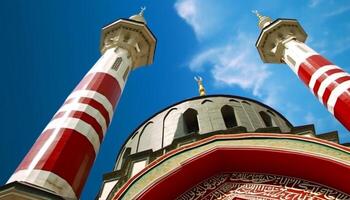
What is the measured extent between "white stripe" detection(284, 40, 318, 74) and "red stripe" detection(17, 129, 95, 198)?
5817mm

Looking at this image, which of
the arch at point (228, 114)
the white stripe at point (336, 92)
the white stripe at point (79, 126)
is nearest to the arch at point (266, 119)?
the arch at point (228, 114)

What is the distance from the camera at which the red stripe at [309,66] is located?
350 inches

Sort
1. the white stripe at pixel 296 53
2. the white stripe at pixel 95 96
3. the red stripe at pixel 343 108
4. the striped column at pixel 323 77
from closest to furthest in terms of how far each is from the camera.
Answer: the white stripe at pixel 95 96, the red stripe at pixel 343 108, the striped column at pixel 323 77, the white stripe at pixel 296 53

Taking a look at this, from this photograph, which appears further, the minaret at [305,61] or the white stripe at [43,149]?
the minaret at [305,61]

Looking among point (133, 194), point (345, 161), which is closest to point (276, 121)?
point (345, 161)

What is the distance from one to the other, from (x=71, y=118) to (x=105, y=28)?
5.16 metres

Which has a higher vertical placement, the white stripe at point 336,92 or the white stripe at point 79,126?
the white stripe at point 336,92

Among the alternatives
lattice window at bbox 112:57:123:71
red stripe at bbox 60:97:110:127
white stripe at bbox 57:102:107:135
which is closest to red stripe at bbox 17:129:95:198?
white stripe at bbox 57:102:107:135

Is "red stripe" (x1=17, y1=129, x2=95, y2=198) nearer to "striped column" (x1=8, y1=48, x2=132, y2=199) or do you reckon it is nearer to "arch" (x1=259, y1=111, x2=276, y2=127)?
"striped column" (x1=8, y1=48, x2=132, y2=199)

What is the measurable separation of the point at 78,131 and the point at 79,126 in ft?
0.49

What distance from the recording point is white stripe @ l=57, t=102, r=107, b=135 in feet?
21.2

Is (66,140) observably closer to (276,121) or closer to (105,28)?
(105,28)

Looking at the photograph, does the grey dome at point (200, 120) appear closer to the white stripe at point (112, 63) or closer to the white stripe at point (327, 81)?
the white stripe at point (112, 63)

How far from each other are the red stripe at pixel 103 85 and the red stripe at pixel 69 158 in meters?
1.60
